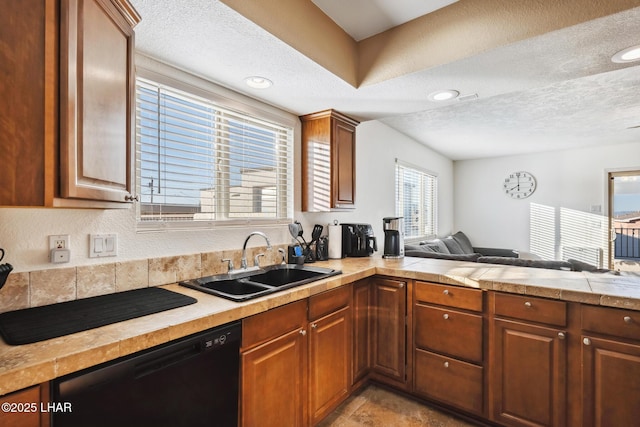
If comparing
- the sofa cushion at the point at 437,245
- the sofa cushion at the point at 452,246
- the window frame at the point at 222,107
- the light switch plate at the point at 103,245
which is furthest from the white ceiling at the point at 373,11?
the sofa cushion at the point at 452,246

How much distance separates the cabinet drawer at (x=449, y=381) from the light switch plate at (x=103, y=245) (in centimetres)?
198

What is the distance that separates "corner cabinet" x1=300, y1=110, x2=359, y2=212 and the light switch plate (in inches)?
56.0

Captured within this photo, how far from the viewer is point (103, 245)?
1475mm

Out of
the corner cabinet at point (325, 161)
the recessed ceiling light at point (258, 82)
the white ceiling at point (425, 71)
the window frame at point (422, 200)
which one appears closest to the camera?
the white ceiling at point (425, 71)

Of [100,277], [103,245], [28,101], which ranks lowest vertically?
[100,277]

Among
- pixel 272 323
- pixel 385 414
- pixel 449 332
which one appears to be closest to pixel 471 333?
pixel 449 332

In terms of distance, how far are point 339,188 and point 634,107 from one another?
10.7 feet

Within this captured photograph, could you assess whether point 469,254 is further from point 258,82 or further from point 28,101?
point 28,101

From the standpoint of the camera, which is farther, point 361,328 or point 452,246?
point 452,246

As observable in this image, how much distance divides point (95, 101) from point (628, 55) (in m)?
2.48

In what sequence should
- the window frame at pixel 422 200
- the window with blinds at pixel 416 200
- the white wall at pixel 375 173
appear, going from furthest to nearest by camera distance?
the window with blinds at pixel 416 200 → the window frame at pixel 422 200 → the white wall at pixel 375 173

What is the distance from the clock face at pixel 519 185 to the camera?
18.1ft

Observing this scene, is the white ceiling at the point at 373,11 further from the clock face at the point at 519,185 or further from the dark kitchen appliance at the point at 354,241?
the clock face at the point at 519,185

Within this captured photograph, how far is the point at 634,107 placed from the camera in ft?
10.4
